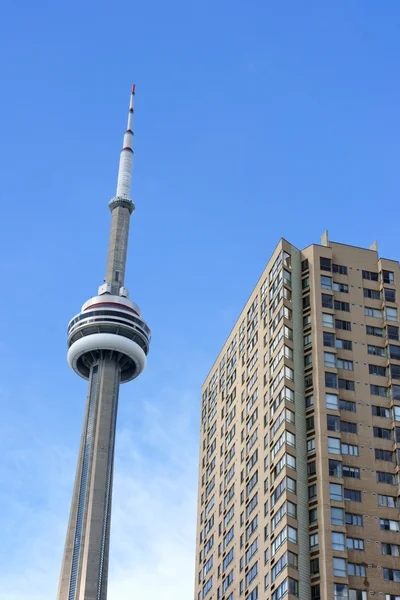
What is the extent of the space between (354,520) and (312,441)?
8.61m

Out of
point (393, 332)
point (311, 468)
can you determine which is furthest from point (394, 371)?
point (311, 468)

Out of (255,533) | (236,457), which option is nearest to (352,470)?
(255,533)

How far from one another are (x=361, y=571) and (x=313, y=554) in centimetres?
443

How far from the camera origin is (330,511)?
85625 millimetres

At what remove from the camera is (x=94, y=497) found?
556 feet

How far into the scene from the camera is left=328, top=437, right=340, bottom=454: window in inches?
3533

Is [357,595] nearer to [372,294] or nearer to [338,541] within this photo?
[338,541]

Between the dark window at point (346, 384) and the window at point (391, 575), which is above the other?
the dark window at point (346, 384)

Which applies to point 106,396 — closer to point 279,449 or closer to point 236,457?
point 236,457

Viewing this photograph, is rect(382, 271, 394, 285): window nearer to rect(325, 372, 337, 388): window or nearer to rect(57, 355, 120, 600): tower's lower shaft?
rect(325, 372, 337, 388): window

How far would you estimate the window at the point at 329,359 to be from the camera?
312 ft

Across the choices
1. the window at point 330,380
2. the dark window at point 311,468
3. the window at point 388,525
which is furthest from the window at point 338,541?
the window at point 330,380

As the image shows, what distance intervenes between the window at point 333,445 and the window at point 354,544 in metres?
8.56

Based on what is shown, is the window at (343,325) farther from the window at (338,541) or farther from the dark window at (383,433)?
the window at (338,541)
